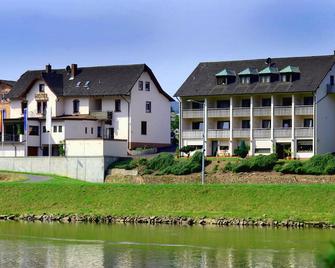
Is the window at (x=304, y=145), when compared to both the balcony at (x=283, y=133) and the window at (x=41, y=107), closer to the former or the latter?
the balcony at (x=283, y=133)

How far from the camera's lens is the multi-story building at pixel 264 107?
84562mm

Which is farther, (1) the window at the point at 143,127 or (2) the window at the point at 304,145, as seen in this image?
(1) the window at the point at 143,127

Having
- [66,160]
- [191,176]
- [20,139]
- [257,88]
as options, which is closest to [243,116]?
[257,88]

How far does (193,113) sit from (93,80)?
1697 cm

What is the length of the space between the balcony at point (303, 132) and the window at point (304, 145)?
2.24ft

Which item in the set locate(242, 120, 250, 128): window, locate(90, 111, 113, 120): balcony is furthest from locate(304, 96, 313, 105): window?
locate(90, 111, 113, 120): balcony

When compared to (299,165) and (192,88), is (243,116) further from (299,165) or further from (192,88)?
(299,165)

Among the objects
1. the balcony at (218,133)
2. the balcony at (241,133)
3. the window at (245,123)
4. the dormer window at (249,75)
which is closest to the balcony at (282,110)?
the balcony at (241,133)

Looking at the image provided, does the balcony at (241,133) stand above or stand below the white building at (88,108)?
below

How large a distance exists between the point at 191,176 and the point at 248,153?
36.2 feet

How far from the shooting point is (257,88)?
87.1 m

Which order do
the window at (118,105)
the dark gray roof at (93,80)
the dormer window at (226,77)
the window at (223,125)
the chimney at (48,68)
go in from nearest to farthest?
the dormer window at (226,77) → the window at (223,125) → the dark gray roof at (93,80) → the window at (118,105) → the chimney at (48,68)

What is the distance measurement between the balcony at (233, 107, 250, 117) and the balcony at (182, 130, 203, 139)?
15.3 ft

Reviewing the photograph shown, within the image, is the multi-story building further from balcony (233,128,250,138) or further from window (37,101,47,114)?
window (37,101,47,114)
